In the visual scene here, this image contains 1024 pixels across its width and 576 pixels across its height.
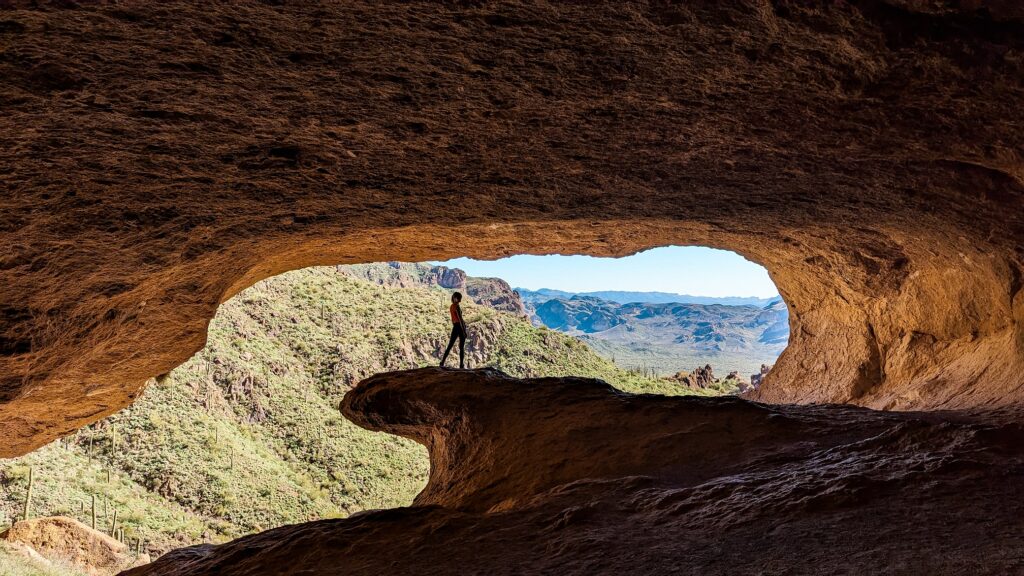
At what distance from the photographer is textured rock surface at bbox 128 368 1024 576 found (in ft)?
11.9

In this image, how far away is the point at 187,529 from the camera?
23.0 m

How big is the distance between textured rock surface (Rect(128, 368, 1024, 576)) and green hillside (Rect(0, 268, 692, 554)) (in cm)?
1333

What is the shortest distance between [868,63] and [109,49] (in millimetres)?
4605

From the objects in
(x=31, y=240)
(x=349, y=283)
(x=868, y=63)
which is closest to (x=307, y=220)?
(x=31, y=240)

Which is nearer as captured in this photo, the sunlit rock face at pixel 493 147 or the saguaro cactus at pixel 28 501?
the sunlit rock face at pixel 493 147

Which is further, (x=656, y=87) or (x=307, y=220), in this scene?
(x=307, y=220)

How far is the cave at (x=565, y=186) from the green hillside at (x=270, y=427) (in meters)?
11.6

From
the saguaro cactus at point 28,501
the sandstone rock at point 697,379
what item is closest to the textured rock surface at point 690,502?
the saguaro cactus at point 28,501

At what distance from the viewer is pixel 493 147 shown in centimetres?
572

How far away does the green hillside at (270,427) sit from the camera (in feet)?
77.2

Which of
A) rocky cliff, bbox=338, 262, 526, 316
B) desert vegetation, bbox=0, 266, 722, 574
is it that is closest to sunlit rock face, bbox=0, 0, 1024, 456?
desert vegetation, bbox=0, 266, 722, 574

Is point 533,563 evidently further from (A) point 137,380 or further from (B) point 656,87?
(A) point 137,380

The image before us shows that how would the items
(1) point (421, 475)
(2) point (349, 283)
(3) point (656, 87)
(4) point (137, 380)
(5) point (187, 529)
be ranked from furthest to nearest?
1. (2) point (349, 283)
2. (1) point (421, 475)
3. (5) point (187, 529)
4. (4) point (137, 380)
5. (3) point (656, 87)

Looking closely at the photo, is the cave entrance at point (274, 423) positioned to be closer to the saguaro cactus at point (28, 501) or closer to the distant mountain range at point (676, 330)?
the saguaro cactus at point (28, 501)
